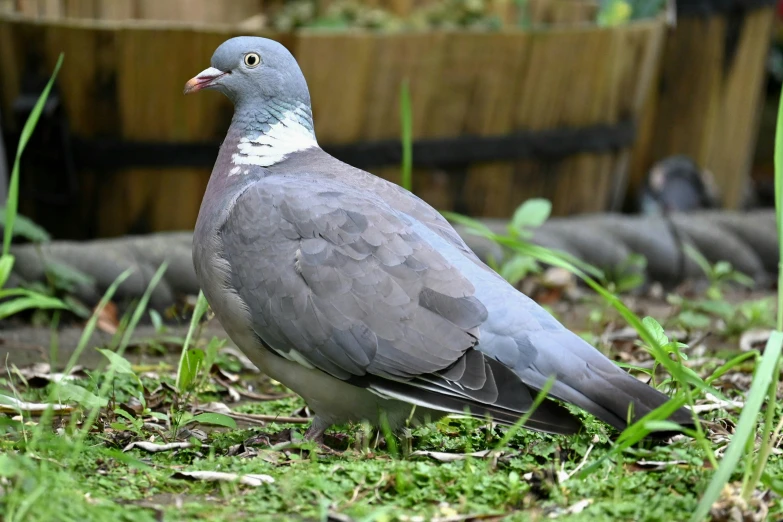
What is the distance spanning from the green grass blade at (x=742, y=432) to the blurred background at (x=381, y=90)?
330 centimetres

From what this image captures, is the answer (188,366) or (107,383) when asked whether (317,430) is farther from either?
(107,383)

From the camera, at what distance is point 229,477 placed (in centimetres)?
262

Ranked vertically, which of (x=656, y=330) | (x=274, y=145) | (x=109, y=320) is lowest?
(x=109, y=320)

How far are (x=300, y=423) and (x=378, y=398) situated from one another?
57 cm

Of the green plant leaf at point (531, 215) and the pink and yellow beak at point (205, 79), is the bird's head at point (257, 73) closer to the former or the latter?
the pink and yellow beak at point (205, 79)

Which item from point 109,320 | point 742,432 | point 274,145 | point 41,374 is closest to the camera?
point 742,432

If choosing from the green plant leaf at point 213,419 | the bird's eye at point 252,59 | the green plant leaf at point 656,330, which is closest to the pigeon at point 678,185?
the bird's eye at point 252,59

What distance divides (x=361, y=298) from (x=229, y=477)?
59cm

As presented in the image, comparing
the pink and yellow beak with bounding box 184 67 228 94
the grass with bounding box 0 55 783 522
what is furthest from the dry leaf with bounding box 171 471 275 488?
the pink and yellow beak with bounding box 184 67 228 94

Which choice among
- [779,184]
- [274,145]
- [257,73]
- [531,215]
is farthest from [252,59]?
[779,184]

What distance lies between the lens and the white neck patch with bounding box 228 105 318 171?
11.2 feet

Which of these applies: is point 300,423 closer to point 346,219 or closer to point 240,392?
point 240,392

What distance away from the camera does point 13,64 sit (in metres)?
5.40

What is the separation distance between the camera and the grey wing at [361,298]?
2.81 metres
